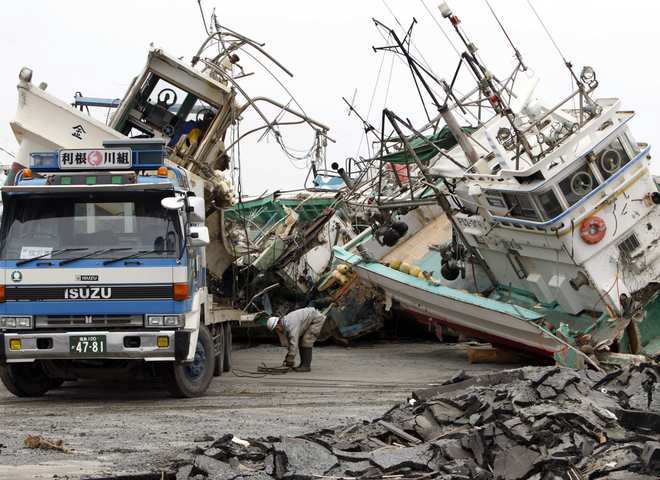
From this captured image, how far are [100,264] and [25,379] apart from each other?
2.08 metres

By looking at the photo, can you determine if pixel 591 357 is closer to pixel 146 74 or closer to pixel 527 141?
pixel 527 141

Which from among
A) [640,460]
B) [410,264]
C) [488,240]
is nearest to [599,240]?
[488,240]

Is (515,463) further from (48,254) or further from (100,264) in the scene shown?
(48,254)

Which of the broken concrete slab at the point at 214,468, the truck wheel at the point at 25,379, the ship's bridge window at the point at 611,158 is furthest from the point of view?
the ship's bridge window at the point at 611,158

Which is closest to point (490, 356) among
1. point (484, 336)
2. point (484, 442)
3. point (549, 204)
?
point (484, 336)

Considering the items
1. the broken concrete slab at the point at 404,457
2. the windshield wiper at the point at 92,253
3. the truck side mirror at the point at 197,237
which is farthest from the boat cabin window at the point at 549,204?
the broken concrete slab at the point at 404,457

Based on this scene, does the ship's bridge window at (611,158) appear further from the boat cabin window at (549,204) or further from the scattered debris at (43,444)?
the scattered debris at (43,444)

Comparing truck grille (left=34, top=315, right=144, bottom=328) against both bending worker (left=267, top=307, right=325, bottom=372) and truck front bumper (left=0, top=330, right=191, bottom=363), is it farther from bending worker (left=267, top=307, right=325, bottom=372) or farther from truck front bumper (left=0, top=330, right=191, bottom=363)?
bending worker (left=267, top=307, right=325, bottom=372)

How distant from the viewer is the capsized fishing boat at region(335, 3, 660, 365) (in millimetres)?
13852

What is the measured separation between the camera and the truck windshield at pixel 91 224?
11.2 meters

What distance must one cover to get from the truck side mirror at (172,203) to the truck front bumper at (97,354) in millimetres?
1292

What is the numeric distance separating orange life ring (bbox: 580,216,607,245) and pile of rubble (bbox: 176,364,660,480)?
4.17 m

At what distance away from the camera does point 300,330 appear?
14.9 metres

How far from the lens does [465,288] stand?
16.8m
